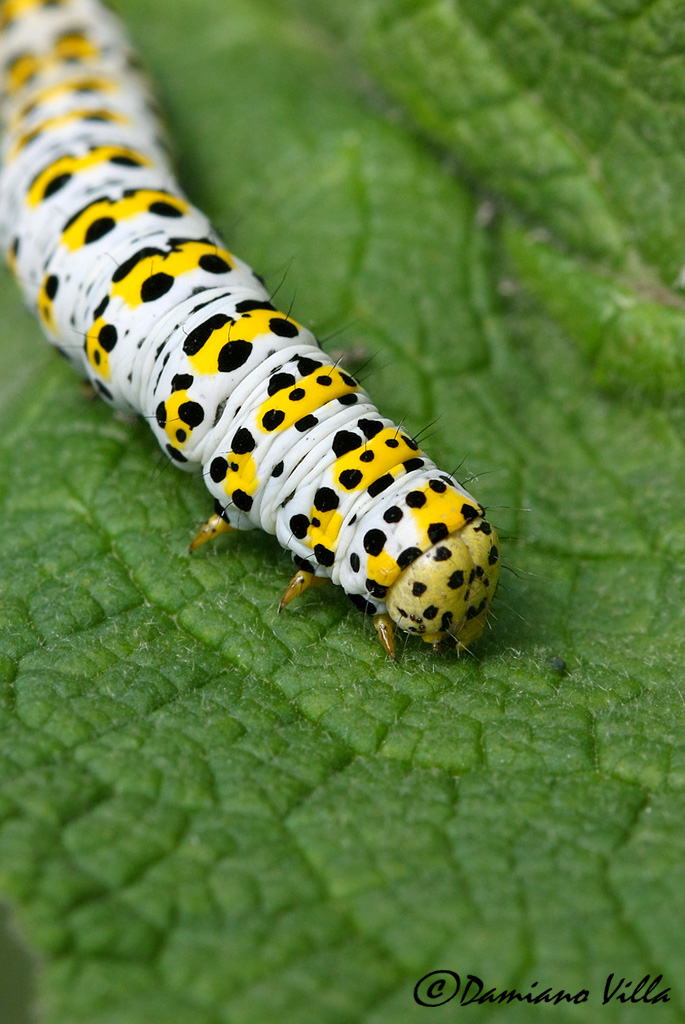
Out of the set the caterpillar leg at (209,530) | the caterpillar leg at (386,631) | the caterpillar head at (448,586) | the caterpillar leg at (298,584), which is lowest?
the caterpillar leg at (209,530)

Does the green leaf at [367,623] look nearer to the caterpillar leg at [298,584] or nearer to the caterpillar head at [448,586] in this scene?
the caterpillar leg at [298,584]

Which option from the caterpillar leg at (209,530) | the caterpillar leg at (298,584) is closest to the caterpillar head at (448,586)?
the caterpillar leg at (298,584)

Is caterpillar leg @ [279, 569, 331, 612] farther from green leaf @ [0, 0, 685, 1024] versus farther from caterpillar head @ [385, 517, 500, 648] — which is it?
caterpillar head @ [385, 517, 500, 648]

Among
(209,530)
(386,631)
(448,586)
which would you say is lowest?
(209,530)

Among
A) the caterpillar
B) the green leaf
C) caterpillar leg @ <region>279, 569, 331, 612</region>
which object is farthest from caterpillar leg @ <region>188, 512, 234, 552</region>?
caterpillar leg @ <region>279, 569, 331, 612</region>

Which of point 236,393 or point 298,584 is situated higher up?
point 236,393

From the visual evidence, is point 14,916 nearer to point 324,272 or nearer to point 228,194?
point 324,272

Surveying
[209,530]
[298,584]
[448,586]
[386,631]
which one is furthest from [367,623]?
[209,530]

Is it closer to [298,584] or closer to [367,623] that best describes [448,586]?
[367,623]
